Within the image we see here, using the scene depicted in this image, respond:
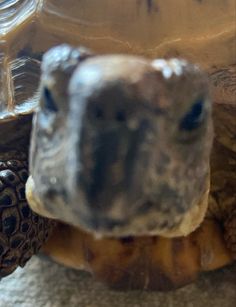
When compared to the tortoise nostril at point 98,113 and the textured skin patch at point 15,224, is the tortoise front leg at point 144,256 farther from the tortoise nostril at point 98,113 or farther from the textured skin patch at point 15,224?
the tortoise nostril at point 98,113

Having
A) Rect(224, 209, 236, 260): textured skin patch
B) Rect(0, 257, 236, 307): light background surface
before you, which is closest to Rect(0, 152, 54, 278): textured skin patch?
Rect(0, 257, 236, 307): light background surface

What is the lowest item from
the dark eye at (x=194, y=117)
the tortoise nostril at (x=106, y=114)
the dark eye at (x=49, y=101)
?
the dark eye at (x=194, y=117)

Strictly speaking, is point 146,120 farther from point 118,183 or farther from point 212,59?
point 212,59

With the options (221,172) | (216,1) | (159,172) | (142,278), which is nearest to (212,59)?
(216,1)

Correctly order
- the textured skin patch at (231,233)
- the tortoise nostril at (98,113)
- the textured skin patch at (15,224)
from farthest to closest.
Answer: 1. the textured skin patch at (231,233)
2. the textured skin patch at (15,224)
3. the tortoise nostril at (98,113)

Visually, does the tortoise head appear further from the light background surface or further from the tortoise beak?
the light background surface

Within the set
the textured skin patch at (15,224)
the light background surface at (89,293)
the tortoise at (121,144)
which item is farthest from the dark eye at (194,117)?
the light background surface at (89,293)
